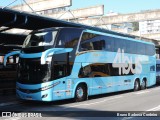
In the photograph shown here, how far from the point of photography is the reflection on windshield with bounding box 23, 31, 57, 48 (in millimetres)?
15070

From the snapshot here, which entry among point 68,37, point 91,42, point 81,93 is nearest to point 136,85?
point 91,42

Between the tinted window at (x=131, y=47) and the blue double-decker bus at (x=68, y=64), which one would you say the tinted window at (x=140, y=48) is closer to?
the tinted window at (x=131, y=47)

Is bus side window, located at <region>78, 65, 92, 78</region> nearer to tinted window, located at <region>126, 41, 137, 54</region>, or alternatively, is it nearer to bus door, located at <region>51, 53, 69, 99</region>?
bus door, located at <region>51, 53, 69, 99</region>

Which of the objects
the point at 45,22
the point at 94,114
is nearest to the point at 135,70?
the point at 45,22

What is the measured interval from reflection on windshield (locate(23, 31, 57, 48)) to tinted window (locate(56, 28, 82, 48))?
310 millimetres

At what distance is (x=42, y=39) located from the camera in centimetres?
1528

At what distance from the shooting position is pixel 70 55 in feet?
51.5

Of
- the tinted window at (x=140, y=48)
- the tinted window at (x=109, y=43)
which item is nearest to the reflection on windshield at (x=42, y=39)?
the tinted window at (x=109, y=43)

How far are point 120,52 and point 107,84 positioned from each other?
2.68 m

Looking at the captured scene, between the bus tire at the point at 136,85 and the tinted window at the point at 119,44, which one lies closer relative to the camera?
the tinted window at the point at 119,44

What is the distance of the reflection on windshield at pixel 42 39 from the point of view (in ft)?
49.4

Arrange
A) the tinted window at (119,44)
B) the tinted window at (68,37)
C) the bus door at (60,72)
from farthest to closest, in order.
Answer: the tinted window at (119,44), the tinted window at (68,37), the bus door at (60,72)

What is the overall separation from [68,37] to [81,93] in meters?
3.04

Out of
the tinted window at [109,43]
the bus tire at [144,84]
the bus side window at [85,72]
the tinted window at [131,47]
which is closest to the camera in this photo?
the bus side window at [85,72]
